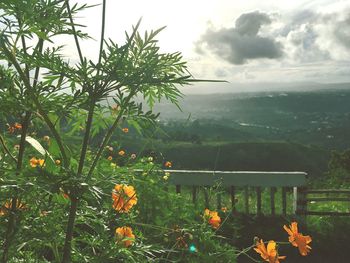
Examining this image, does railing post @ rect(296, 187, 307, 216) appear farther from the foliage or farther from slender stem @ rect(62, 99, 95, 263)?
slender stem @ rect(62, 99, 95, 263)

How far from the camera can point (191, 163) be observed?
76.8 m

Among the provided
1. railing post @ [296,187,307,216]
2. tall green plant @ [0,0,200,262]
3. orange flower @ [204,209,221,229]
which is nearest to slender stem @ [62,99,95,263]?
tall green plant @ [0,0,200,262]

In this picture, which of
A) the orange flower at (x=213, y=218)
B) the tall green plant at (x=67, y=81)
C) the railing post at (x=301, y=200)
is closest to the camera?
the tall green plant at (x=67, y=81)

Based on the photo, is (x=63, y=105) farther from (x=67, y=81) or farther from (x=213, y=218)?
(x=213, y=218)

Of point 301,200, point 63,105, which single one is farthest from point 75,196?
point 301,200

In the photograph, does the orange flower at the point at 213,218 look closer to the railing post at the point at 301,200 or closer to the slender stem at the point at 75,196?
the slender stem at the point at 75,196

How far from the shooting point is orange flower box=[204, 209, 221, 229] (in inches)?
113

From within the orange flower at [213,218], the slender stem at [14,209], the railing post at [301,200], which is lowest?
Answer: the railing post at [301,200]

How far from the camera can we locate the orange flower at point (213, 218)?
2875 mm

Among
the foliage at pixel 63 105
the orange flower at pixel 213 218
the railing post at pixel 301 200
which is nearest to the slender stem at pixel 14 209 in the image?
the foliage at pixel 63 105

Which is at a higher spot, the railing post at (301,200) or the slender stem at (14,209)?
the slender stem at (14,209)

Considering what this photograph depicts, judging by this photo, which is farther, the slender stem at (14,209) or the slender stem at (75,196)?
the slender stem at (14,209)

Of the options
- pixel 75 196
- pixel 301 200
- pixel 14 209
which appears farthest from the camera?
pixel 301 200

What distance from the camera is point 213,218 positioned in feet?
9.52
